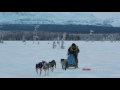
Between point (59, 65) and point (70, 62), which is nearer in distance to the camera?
point (70, 62)

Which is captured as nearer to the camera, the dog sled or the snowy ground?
the snowy ground

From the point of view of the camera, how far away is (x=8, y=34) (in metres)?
55.8

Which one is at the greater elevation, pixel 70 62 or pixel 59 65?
pixel 70 62

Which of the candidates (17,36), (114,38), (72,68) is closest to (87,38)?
(114,38)

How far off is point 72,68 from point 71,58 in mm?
455

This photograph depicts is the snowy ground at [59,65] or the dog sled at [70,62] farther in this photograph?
the dog sled at [70,62]

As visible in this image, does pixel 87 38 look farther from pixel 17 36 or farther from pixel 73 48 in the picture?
pixel 73 48

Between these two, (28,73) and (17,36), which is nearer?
(28,73)
